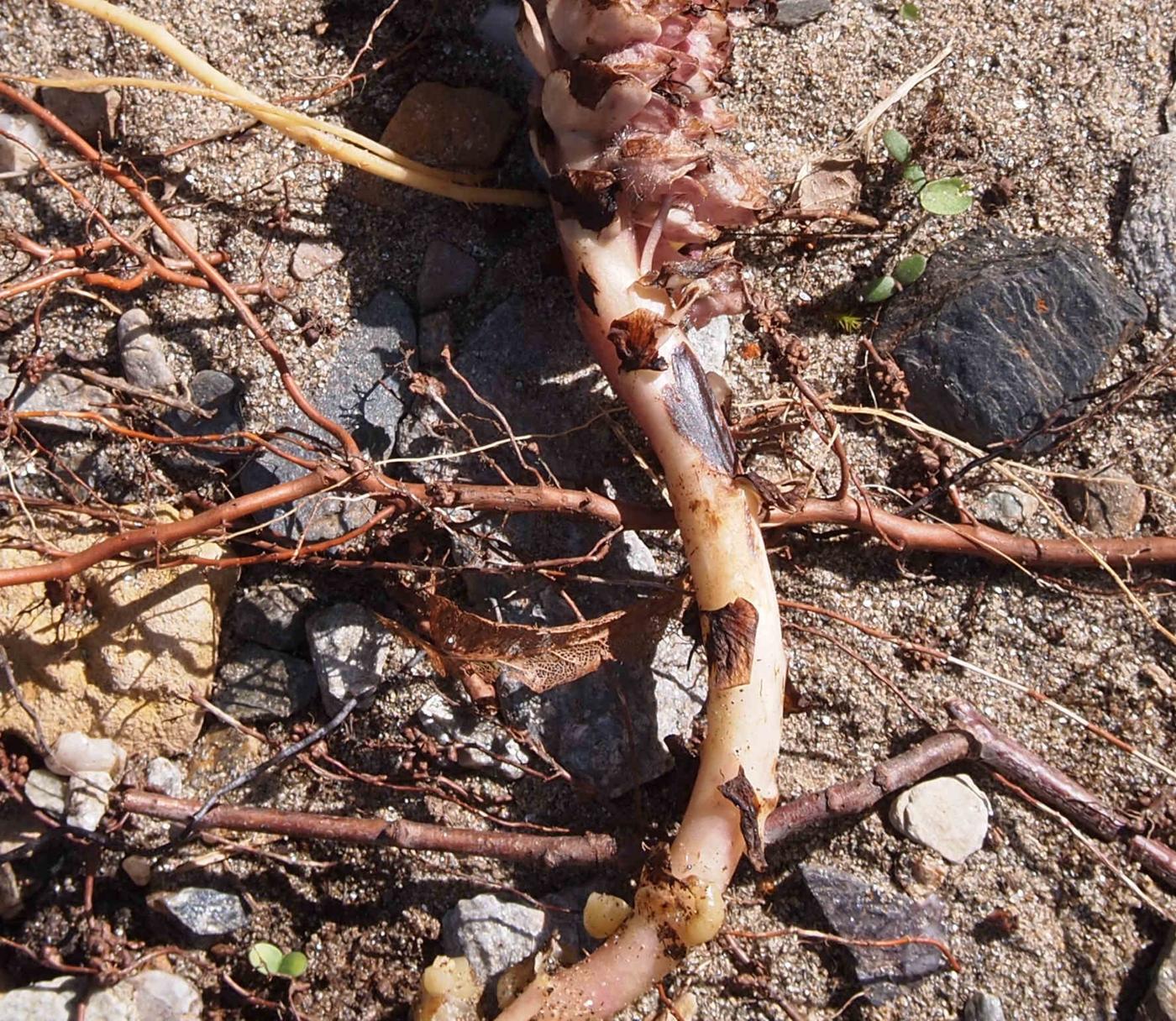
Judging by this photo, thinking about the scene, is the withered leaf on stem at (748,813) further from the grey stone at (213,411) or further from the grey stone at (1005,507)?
the grey stone at (213,411)

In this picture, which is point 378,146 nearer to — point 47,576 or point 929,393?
point 47,576

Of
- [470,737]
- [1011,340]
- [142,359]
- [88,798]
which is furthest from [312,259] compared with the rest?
[1011,340]

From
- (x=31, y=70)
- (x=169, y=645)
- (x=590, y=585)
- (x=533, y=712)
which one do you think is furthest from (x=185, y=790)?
(x=31, y=70)

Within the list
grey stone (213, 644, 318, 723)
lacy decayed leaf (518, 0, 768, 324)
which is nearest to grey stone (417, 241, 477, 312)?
lacy decayed leaf (518, 0, 768, 324)

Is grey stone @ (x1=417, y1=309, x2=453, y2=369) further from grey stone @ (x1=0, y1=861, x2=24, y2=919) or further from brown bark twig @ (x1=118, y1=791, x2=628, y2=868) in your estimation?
grey stone @ (x1=0, y1=861, x2=24, y2=919)

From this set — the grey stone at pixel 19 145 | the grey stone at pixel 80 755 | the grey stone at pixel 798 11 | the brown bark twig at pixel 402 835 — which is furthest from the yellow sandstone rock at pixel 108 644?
the grey stone at pixel 798 11
